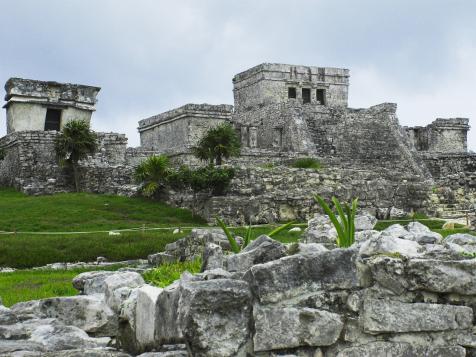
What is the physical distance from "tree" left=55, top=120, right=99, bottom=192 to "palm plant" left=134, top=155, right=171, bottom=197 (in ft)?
11.9

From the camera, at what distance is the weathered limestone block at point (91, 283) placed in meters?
8.92

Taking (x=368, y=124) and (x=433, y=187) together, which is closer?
(x=433, y=187)

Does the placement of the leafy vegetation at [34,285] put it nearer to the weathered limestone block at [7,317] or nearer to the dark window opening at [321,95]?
the weathered limestone block at [7,317]

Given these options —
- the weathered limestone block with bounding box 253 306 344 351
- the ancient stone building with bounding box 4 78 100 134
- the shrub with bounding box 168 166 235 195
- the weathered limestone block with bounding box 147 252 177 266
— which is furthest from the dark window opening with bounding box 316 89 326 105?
the weathered limestone block with bounding box 253 306 344 351

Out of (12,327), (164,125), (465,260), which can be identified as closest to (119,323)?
(12,327)

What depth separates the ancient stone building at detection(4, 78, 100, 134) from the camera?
3512 cm

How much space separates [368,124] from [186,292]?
39.0 meters

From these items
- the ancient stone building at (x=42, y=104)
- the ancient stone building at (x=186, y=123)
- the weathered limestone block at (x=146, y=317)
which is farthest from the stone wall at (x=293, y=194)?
the weathered limestone block at (x=146, y=317)

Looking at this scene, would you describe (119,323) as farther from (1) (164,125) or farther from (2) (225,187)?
(1) (164,125)

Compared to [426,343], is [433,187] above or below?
above

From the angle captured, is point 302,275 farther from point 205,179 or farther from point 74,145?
point 74,145

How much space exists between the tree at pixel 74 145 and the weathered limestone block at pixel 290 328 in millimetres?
26658

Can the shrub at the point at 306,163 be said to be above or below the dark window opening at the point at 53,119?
below

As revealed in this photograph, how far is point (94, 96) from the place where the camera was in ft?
122
